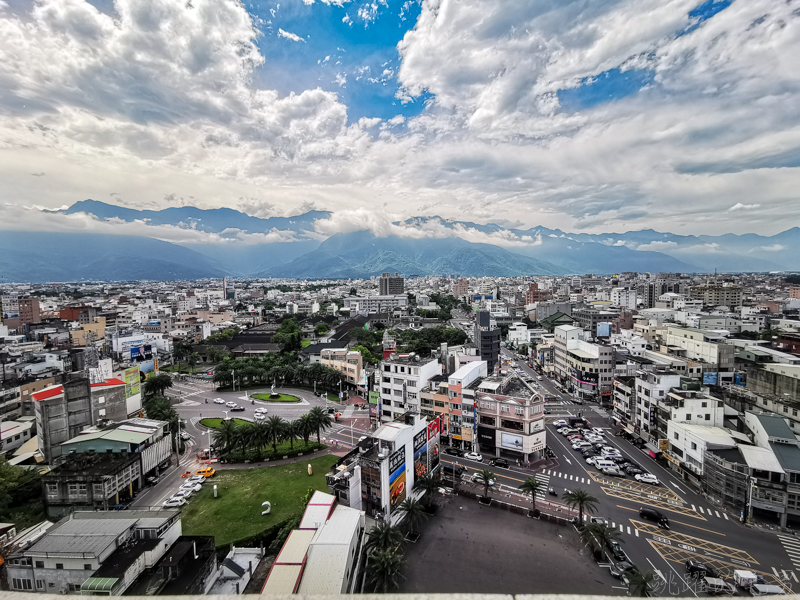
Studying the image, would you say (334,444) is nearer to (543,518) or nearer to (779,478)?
(543,518)

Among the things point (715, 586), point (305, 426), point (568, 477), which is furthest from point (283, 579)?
point (568, 477)

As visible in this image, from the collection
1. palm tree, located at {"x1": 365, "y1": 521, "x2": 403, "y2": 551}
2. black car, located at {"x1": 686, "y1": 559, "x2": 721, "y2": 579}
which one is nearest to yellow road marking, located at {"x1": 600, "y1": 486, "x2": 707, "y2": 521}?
black car, located at {"x1": 686, "y1": 559, "x2": 721, "y2": 579}

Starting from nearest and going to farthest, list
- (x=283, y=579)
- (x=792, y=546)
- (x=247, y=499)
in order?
(x=283, y=579) < (x=792, y=546) < (x=247, y=499)

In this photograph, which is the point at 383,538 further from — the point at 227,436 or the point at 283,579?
the point at 227,436

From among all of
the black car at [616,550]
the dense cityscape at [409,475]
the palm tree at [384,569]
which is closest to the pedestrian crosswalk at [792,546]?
the dense cityscape at [409,475]

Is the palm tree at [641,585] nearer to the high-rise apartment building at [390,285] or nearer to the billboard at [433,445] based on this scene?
the billboard at [433,445]

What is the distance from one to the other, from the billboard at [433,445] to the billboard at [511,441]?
5.05 m

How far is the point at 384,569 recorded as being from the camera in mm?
14656

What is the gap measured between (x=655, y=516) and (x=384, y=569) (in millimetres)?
14764

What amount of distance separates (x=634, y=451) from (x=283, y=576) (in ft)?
85.4

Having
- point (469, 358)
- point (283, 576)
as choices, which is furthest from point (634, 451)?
point (283, 576)

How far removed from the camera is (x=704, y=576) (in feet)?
52.2

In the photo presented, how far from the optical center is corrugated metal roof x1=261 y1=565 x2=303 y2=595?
12344 millimetres

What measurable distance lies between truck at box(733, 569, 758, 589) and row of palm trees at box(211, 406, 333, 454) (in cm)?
2285
